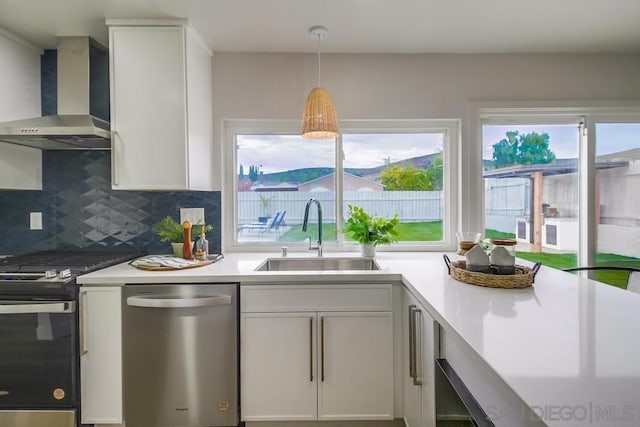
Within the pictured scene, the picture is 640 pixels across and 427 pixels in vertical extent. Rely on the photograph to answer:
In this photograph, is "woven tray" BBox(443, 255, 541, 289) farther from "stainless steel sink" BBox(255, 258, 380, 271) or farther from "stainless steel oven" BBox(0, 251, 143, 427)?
"stainless steel oven" BBox(0, 251, 143, 427)

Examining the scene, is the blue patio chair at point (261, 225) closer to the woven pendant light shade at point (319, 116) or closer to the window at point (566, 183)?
the woven pendant light shade at point (319, 116)

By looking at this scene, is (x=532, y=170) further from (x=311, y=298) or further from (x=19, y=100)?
(x=19, y=100)

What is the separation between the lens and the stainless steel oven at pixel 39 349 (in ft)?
5.08

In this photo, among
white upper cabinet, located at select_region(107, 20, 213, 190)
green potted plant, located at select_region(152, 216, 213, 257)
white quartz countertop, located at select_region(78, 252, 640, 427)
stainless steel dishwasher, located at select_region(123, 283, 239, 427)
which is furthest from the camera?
green potted plant, located at select_region(152, 216, 213, 257)

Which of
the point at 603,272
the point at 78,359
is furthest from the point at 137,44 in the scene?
the point at 603,272

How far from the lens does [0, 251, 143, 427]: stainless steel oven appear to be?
60.9 inches

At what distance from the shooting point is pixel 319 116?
6.28 feet

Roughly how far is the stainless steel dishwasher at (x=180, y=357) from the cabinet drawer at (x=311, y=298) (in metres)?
0.11

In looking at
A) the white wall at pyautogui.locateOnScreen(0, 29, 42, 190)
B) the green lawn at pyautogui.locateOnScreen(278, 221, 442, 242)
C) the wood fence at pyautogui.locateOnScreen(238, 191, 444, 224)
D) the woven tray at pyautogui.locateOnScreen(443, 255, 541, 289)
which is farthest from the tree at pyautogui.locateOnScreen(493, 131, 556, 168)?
the white wall at pyautogui.locateOnScreen(0, 29, 42, 190)

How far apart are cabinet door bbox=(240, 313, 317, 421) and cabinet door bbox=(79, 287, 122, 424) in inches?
24.6

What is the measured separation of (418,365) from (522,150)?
1.82 m

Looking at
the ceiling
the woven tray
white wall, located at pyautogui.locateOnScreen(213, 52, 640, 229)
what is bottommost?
the woven tray

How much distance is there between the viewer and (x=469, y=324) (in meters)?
0.94

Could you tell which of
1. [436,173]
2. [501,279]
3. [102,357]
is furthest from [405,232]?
[102,357]
